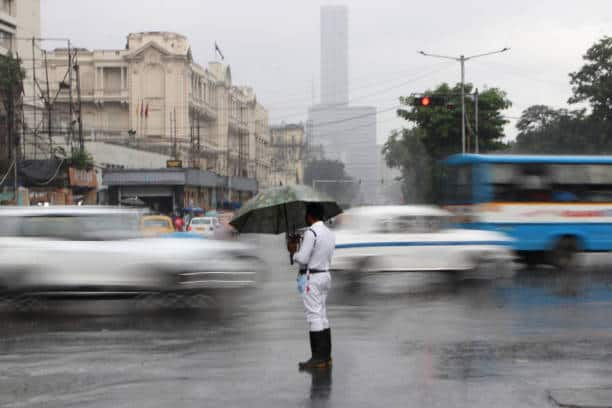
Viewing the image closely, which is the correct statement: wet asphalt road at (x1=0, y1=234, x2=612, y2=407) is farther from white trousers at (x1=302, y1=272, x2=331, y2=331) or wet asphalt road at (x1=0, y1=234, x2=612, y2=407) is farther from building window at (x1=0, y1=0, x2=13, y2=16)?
building window at (x1=0, y1=0, x2=13, y2=16)

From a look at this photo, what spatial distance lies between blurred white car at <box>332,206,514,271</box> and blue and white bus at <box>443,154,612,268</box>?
3.94 meters

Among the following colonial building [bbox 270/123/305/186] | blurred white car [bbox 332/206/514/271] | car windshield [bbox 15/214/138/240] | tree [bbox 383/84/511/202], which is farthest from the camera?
colonial building [bbox 270/123/305/186]

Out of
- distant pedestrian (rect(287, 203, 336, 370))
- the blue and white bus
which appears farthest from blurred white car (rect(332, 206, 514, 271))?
distant pedestrian (rect(287, 203, 336, 370))

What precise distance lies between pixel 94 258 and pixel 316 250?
5208mm

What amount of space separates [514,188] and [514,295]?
5.82 meters

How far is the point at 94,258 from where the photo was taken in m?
12.1

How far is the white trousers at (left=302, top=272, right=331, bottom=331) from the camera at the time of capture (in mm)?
8016

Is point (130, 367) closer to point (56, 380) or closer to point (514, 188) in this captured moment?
point (56, 380)

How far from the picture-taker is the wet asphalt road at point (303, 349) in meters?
7.12

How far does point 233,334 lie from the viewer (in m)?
10.4

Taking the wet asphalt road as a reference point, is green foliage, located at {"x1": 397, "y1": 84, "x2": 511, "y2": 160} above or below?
above

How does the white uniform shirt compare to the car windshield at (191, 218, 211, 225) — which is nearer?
the white uniform shirt

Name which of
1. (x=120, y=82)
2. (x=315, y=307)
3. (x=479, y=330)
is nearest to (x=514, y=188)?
(x=479, y=330)

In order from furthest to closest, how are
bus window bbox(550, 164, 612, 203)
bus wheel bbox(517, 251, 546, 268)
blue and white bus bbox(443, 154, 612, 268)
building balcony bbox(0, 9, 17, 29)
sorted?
building balcony bbox(0, 9, 17, 29)
bus wheel bbox(517, 251, 546, 268)
bus window bbox(550, 164, 612, 203)
blue and white bus bbox(443, 154, 612, 268)
